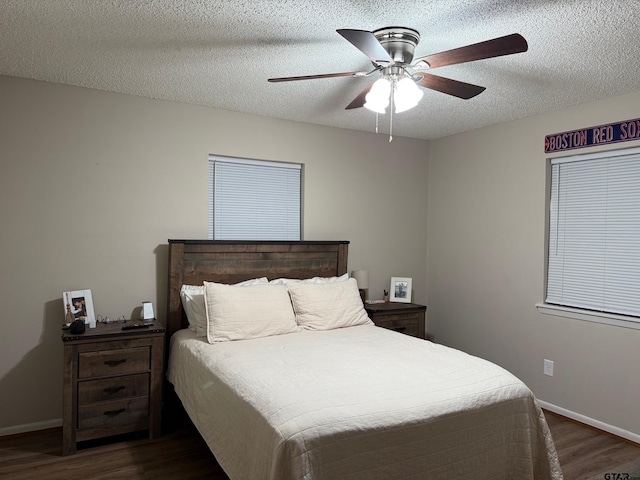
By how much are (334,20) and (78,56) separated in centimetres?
159

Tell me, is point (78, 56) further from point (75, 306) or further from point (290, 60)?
point (75, 306)

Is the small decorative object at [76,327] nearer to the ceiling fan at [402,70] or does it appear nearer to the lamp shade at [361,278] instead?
the ceiling fan at [402,70]

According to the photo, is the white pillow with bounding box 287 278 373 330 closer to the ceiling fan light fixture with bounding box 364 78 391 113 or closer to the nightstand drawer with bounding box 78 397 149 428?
the nightstand drawer with bounding box 78 397 149 428

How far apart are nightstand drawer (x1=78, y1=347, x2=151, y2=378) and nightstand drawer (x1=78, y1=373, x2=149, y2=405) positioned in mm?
45

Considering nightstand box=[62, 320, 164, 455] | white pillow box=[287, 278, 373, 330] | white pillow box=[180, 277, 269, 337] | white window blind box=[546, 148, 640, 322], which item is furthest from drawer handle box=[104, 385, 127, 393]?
white window blind box=[546, 148, 640, 322]

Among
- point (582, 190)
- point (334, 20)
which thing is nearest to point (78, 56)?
point (334, 20)

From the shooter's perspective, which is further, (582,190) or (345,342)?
(582,190)

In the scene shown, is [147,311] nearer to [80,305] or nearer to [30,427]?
[80,305]

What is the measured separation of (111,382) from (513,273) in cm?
331

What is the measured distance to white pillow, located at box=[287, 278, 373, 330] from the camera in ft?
11.6

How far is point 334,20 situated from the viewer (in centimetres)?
223

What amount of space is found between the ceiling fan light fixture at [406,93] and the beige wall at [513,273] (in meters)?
1.92

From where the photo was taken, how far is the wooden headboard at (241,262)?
3.54 meters

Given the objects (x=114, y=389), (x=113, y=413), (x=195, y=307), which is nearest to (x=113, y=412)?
(x=113, y=413)
